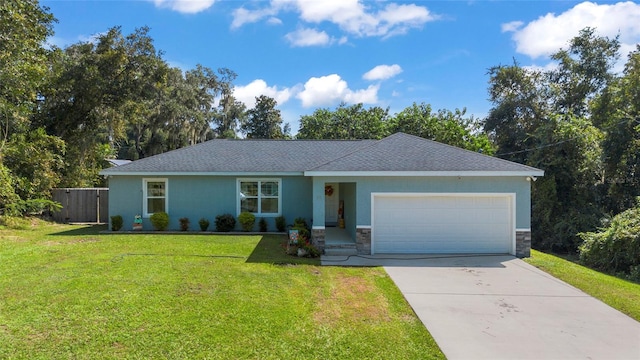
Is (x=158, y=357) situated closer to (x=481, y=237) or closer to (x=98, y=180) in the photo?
(x=481, y=237)

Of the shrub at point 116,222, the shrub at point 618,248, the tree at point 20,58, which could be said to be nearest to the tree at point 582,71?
the shrub at point 618,248

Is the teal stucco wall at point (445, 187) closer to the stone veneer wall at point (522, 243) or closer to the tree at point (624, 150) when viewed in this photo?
the stone veneer wall at point (522, 243)

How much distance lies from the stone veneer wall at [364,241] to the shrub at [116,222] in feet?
30.2

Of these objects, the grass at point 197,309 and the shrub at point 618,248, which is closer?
the grass at point 197,309

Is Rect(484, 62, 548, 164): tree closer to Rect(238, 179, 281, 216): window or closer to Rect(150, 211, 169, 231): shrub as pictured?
Rect(238, 179, 281, 216): window

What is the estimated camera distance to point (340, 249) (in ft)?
33.8

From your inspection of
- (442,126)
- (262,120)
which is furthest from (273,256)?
(262,120)

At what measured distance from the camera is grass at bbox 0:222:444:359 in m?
4.30

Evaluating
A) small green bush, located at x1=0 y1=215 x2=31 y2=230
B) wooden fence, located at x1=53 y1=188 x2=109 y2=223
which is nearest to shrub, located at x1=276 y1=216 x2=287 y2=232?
wooden fence, located at x1=53 y1=188 x2=109 y2=223

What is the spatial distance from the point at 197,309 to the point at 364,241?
5579 millimetres

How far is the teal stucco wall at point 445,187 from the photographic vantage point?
9.99 metres

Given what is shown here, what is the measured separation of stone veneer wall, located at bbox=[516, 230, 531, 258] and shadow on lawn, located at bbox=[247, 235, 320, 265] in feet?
18.8

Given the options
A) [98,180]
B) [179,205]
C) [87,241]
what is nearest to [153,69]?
[98,180]

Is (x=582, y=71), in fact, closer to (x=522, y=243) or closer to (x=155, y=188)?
(x=522, y=243)
